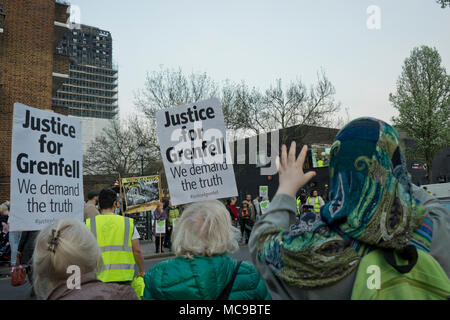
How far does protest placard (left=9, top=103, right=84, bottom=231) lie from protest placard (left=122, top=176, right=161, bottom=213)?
10.8m

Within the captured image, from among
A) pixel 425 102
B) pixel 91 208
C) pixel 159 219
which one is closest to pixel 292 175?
pixel 91 208

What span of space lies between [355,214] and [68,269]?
56.7 inches

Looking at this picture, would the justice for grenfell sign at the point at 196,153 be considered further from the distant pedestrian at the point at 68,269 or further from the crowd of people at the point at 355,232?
the crowd of people at the point at 355,232

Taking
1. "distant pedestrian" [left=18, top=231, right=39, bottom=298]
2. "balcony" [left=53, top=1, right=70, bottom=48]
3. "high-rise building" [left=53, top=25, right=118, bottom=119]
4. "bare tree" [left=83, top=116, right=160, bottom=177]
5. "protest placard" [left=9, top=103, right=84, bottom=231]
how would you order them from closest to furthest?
"protest placard" [left=9, top=103, right=84, bottom=231], "distant pedestrian" [left=18, top=231, right=39, bottom=298], "balcony" [left=53, top=1, right=70, bottom=48], "bare tree" [left=83, top=116, right=160, bottom=177], "high-rise building" [left=53, top=25, right=118, bottom=119]

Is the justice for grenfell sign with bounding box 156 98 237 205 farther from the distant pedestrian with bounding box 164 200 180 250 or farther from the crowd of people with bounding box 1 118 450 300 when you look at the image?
the distant pedestrian with bounding box 164 200 180 250

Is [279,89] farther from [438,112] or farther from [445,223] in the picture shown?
[445,223]

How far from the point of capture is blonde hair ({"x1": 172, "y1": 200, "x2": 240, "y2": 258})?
2.26 meters

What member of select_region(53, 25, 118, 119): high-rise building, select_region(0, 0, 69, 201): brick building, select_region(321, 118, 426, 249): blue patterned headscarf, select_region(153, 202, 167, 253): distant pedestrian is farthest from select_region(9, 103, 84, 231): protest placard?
select_region(53, 25, 118, 119): high-rise building

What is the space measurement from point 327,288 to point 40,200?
433 cm

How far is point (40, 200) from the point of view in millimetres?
4973

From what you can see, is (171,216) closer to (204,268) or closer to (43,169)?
(43,169)

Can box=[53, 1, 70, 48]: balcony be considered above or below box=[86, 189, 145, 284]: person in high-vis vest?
above
